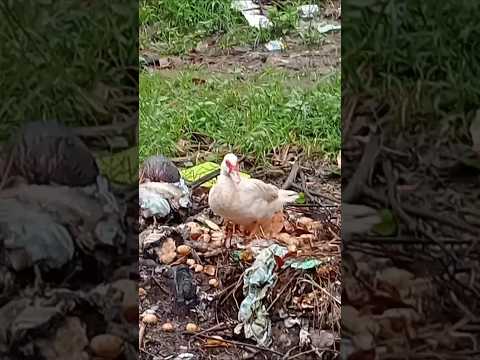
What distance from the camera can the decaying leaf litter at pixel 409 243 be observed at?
141cm

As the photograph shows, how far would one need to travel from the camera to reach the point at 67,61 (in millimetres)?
1410

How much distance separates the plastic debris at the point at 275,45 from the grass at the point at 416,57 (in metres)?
0.50

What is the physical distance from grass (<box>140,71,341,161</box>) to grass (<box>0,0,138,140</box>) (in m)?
0.42

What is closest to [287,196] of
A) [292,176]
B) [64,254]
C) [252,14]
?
[292,176]

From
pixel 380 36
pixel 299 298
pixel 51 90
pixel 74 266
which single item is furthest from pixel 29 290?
pixel 380 36

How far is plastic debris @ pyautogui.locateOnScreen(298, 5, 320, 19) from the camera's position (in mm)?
1843

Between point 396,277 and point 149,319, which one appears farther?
point 149,319

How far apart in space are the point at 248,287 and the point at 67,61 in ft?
1.82

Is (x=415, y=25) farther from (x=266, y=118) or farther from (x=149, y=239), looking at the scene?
(x=149, y=239)

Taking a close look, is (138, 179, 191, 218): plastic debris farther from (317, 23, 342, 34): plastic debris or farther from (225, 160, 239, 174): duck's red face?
(317, 23, 342, 34): plastic debris

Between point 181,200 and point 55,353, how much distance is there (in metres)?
0.53

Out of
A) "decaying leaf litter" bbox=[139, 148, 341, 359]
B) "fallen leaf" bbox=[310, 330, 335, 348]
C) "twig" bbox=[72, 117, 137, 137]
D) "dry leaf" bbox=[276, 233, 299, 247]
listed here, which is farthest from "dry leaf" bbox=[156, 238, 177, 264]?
"twig" bbox=[72, 117, 137, 137]

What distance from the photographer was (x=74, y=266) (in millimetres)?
1447

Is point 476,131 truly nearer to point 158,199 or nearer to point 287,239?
point 287,239
